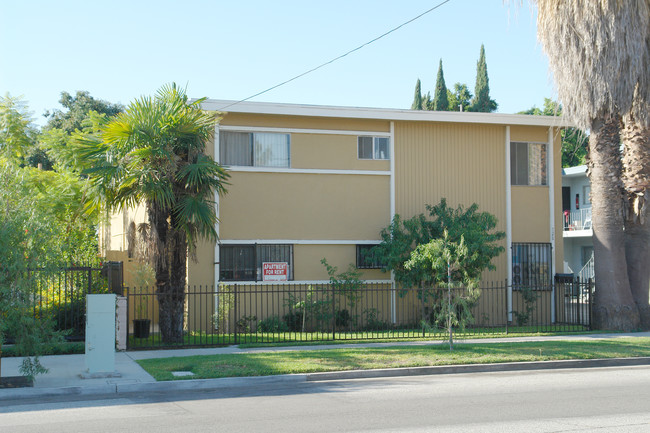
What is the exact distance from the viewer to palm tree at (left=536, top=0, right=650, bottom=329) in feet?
60.0

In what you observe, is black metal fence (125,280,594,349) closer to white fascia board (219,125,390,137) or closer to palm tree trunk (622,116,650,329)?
palm tree trunk (622,116,650,329)

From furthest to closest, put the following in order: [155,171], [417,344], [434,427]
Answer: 1. [417,344]
2. [155,171]
3. [434,427]

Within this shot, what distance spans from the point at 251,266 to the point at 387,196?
4.90m

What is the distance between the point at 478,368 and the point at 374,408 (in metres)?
4.65

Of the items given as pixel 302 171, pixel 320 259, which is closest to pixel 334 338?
pixel 320 259

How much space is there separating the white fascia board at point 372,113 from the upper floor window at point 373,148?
0.79m

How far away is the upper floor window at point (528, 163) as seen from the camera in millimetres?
23016

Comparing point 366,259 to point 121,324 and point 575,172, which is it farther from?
point 575,172

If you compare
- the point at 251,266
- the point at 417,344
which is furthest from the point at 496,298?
the point at 251,266

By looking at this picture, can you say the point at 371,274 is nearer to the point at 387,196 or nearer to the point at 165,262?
the point at 387,196

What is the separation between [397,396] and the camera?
10688 millimetres

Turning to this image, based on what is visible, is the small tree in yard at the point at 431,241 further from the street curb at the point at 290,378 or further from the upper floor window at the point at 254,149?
the street curb at the point at 290,378

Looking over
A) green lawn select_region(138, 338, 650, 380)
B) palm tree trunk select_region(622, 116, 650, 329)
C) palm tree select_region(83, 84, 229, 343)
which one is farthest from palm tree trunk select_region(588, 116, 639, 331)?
palm tree select_region(83, 84, 229, 343)

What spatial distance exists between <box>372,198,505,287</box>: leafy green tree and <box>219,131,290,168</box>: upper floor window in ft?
13.0
